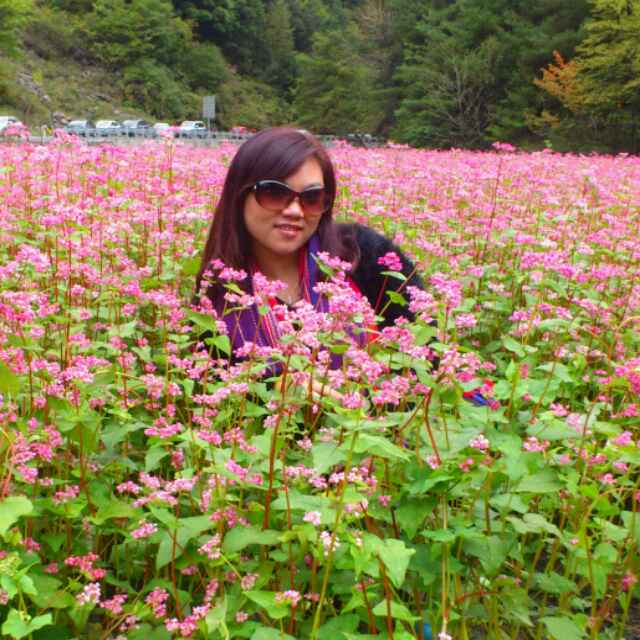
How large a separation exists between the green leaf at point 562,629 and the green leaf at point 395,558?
58cm

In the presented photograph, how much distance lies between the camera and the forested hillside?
109ft

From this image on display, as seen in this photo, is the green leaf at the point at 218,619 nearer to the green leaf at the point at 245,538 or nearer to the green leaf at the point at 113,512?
the green leaf at the point at 245,538

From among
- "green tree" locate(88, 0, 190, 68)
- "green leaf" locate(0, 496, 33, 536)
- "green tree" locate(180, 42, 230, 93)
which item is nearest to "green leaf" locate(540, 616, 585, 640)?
"green leaf" locate(0, 496, 33, 536)

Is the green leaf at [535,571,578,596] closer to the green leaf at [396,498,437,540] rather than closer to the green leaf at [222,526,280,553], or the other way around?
the green leaf at [396,498,437,540]

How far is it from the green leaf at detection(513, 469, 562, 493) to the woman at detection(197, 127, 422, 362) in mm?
1432

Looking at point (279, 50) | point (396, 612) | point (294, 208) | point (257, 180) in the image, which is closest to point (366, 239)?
point (294, 208)

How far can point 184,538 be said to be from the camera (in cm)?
174

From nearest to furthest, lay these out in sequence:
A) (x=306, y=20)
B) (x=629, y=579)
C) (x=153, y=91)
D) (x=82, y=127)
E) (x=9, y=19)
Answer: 1. (x=629, y=579)
2. (x=82, y=127)
3. (x=9, y=19)
4. (x=153, y=91)
5. (x=306, y=20)

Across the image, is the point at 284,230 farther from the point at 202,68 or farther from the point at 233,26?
the point at 233,26

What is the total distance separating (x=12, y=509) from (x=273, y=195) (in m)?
2.07

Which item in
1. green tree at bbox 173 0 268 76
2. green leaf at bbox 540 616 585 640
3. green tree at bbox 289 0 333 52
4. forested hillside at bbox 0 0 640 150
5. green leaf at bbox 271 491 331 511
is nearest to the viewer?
green leaf at bbox 271 491 331 511

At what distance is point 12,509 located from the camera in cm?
140

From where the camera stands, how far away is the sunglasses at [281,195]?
3201 mm

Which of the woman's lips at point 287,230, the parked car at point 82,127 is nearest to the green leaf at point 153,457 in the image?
the woman's lips at point 287,230
